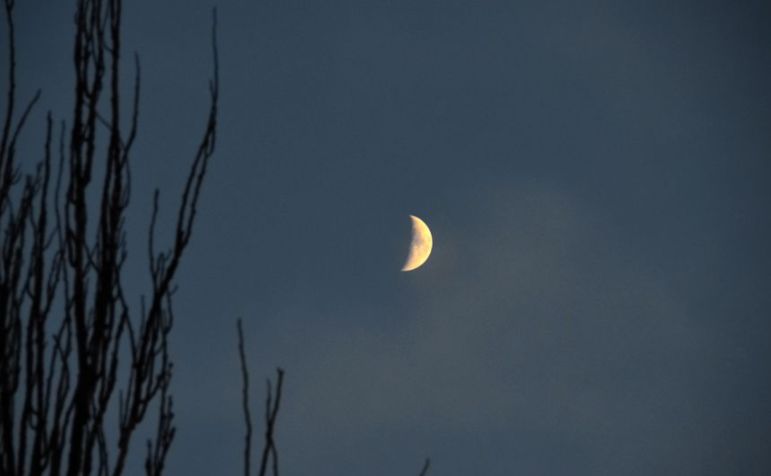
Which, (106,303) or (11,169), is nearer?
(106,303)

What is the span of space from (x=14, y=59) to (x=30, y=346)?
680 mm

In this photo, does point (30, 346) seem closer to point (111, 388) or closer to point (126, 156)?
point (111, 388)

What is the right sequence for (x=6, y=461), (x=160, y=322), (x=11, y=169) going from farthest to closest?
(x=11, y=169)
(x=160, y=322)
(x=6, y=461)

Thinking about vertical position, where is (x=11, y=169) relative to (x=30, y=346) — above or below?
above

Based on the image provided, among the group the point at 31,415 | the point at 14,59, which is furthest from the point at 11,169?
the point at 31,415

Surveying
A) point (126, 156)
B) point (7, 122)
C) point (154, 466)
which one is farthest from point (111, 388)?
point (7, 122)

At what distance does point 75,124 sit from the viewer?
1.72m

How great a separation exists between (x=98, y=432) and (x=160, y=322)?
0.27 metres

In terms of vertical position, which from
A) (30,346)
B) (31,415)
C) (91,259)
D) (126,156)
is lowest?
(31,415)

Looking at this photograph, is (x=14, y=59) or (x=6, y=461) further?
(x=14, y=59)

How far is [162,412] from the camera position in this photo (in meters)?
1.78

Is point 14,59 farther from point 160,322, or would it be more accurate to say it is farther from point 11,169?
point 160,322

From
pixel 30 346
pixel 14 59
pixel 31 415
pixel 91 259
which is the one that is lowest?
pixel 31 415

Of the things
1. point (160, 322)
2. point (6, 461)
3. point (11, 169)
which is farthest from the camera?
point (11, 169)
